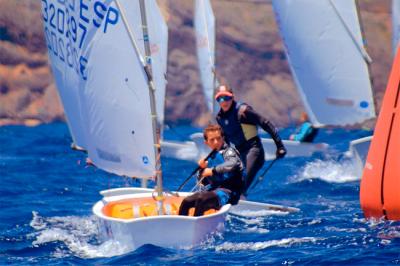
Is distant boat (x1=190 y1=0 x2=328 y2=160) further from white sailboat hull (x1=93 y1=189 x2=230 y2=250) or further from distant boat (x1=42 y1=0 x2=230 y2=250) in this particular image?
white sailboat hull (x1=93 y1=189 x2=230 y2=250)

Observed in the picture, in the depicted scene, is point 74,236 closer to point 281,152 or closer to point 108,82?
point 108,82

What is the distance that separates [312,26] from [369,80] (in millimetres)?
1756

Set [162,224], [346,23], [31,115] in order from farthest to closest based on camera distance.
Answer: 1. [31,115]
2. [346,23]
3. [162,224]

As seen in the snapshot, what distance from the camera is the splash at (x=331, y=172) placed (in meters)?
16.5

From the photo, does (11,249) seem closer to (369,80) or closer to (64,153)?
(369,80)

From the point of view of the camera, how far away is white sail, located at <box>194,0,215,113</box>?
22.8 metres

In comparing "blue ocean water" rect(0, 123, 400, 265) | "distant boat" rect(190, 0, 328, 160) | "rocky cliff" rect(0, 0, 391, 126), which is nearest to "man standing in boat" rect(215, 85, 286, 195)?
"blue ocean water" rect(0, 123, 400, 265)

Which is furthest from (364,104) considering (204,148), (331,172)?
(204,148)

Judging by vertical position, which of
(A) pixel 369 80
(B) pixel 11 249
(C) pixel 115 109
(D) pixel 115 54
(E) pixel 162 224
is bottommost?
(A) pixel 369 80

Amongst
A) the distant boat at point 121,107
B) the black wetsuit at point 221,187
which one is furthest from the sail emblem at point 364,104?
→ the black wetsuit at point 221,187

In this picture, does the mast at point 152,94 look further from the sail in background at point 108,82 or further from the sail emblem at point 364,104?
the sail emblem at point 364,104

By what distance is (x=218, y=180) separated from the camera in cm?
1030

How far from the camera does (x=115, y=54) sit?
983 centimetres

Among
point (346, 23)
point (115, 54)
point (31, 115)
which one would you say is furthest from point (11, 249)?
point (31, 115)
